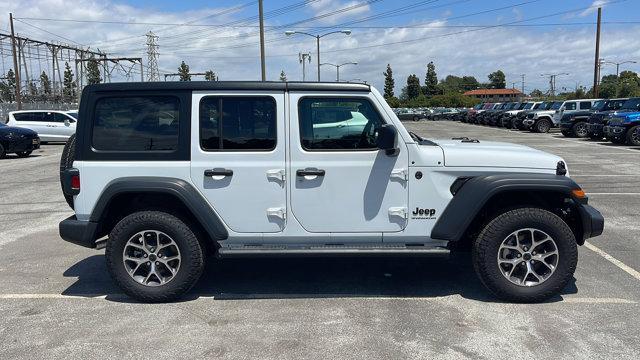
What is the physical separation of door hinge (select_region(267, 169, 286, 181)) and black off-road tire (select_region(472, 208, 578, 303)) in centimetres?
173

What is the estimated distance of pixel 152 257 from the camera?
4.59 meters

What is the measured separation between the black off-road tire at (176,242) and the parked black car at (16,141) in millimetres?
15630

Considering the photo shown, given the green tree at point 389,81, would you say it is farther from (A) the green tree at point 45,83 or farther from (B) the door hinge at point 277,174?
(B) the door hinge at point 277,174

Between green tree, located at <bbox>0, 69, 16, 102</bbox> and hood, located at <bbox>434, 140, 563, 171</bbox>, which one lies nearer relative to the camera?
hood, located at <bbox>434, 140, 563, 171</bbox>

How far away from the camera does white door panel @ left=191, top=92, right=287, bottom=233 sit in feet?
14.8

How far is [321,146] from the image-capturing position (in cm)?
453

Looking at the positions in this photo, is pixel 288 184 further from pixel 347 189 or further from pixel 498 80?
pixel 498 80

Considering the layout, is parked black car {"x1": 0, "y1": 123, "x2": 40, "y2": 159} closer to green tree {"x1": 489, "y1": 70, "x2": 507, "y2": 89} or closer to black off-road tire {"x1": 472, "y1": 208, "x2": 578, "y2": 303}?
black off-road tire {"x1": 472, "y1": 208, "x2": 578, "y2": 303}

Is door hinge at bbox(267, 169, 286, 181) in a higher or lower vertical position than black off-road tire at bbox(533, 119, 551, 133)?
higher

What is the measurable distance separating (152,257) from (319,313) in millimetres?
1520

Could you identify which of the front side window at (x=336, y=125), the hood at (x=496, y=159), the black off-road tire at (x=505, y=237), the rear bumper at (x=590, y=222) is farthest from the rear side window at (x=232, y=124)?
the rear bumper at (x=590, y=222)

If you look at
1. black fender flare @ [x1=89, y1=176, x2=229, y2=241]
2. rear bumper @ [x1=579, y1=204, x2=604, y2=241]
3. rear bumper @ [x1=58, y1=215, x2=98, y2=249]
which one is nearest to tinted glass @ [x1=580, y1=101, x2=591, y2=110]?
rear bumper @ [x1=579, y1=204, x2=604, y2=241]

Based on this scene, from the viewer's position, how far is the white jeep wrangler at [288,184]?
14.6ft

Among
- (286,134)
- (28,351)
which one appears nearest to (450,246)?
(286,134)
